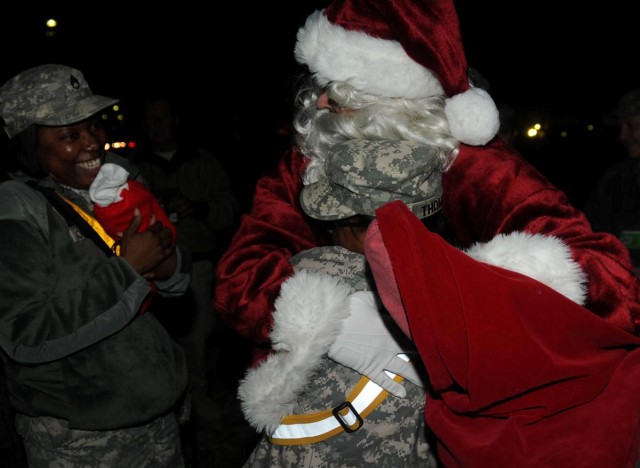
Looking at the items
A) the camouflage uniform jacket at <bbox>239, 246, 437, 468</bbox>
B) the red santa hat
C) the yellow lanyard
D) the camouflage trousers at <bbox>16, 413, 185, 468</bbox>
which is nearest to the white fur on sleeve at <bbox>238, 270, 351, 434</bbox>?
the camouflage uniform jacket at <bbox>239, 246, 437, 468</bbox>

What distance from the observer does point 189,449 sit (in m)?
3.36

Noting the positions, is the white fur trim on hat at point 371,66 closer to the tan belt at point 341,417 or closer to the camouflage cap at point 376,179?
the camouflage cap at point 376,179

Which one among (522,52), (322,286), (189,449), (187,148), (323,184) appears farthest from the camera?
(522,52)

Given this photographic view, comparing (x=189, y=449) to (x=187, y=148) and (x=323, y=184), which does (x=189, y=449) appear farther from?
(x=323, y=184)

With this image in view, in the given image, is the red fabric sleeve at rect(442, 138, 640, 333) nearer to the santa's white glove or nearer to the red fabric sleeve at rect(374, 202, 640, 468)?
the red fabric sleeve at rect(374, 202, 640, 468)

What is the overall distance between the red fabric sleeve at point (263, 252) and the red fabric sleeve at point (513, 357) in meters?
0.54

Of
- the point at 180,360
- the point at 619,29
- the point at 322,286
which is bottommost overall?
the point at 619,29

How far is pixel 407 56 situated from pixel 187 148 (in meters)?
2.95

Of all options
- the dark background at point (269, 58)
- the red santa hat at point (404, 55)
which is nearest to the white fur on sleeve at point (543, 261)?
the red santa hat at point (404, 55)

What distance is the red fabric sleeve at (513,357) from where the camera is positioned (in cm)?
108

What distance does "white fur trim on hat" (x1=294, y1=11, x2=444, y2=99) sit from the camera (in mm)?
1512

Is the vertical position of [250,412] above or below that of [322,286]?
below

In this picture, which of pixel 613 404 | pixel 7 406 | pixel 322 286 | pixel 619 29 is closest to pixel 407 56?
pixel 322 286

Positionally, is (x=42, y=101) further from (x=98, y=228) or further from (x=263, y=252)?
(x=263, y=252)
